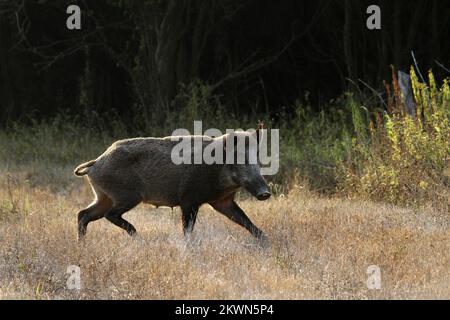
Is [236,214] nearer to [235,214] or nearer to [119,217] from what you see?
[235,214]

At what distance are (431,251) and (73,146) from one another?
24.8ft

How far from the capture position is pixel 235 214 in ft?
26.4

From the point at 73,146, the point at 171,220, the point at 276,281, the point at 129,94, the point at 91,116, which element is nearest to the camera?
the point at 276,281

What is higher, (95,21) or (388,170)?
(95,21)

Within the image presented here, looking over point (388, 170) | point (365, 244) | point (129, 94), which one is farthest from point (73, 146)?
point (365, 244)

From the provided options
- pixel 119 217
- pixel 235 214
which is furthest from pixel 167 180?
pixel 235 214

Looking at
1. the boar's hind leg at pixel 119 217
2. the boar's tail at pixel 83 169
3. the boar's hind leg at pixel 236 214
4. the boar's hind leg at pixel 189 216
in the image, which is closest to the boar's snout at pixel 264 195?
the boar's hind leg at pixel 236 214

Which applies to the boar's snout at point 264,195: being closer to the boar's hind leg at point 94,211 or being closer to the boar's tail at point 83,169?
the boar's hind leg at point 94,211

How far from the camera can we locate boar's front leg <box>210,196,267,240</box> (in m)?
7.87

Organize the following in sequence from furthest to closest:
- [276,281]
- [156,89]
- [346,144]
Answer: [156,89] → [346,144] → [276,281]

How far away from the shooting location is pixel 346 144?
10.5m

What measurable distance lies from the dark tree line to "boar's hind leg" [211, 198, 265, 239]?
5.92 metres

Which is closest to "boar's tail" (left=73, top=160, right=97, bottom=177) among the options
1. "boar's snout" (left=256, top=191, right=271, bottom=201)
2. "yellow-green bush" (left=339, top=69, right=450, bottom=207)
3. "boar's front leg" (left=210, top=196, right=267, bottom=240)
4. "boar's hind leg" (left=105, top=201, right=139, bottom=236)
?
"boar's hind leg" (left=105, top=201, right=139, bottom=236)

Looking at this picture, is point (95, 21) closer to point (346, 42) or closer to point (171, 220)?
point (346, 42)
